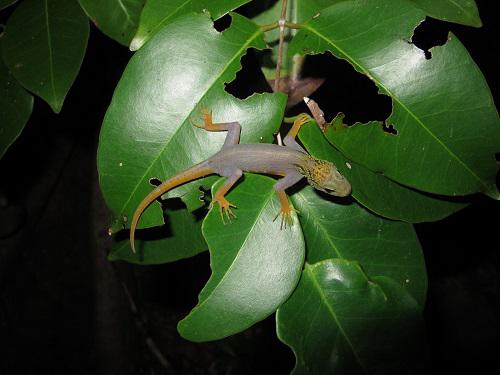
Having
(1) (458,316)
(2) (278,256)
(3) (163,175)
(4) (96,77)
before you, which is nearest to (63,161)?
(4) (96,77)

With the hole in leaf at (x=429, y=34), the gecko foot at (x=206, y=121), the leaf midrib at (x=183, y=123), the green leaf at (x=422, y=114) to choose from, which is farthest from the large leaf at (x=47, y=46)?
the hole in leaf at (x=429, y=34)

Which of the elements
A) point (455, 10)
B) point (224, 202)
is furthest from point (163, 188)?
point (455, 10)

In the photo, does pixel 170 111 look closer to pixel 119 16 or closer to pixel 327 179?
pixel 119 16

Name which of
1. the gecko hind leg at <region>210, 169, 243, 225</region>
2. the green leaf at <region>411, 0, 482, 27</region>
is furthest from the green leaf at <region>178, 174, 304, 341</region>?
the green leaf at <region>411, 0, 482, 27</region>

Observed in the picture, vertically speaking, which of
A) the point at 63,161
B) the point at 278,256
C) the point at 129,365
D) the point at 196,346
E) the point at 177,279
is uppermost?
the point at 278,256

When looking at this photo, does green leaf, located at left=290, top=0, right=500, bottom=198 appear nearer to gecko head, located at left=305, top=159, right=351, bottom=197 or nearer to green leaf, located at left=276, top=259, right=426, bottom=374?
gecko head, located at left=305, top=159, right=351, bottom=197

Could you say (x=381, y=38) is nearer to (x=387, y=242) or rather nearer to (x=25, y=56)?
(x=387, y=242)
